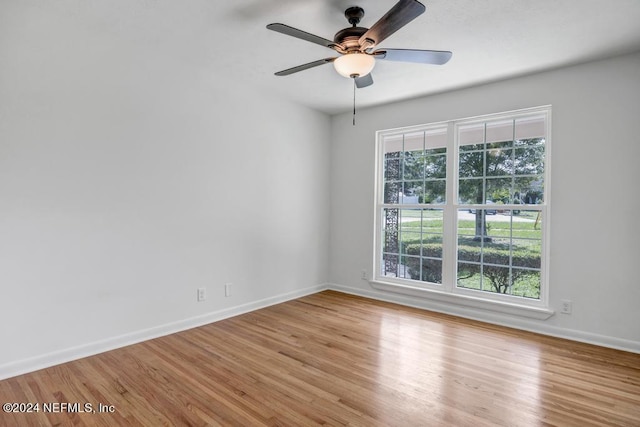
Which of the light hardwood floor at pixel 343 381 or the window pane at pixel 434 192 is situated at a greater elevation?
the window pane at pixel 434 192

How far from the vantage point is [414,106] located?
415 cm

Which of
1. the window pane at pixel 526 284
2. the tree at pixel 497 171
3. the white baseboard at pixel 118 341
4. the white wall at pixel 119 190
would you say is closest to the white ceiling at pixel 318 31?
the white wall at pixel 119 190

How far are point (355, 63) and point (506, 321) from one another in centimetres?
297

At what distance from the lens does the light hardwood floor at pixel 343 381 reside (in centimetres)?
194

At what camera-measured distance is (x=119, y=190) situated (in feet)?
9.21

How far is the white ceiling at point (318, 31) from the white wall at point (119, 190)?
0.03m

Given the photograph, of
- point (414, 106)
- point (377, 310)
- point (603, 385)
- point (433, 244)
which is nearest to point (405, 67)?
point (414, 106)

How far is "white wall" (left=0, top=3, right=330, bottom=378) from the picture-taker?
234cm

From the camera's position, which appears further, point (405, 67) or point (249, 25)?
point (405, 67)

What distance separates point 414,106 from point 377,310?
2502mm

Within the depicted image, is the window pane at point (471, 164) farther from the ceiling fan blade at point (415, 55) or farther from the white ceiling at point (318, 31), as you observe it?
the ceiling fan blade at point (415, 55)

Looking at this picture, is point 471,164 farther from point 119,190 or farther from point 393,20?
point 119,190

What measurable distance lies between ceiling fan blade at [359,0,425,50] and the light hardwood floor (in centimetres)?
223

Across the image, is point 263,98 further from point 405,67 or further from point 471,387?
point 471,387
